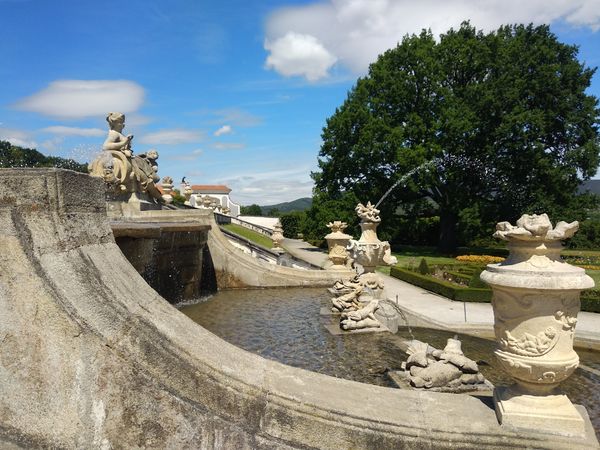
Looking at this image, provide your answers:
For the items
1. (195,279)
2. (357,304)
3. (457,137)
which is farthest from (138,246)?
(457,137)

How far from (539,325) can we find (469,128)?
29.8 metres

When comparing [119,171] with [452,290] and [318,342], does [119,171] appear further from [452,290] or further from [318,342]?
[452,290]

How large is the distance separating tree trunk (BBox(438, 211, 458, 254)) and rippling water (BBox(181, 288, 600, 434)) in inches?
933

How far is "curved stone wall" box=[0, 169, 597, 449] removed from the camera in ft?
8.84

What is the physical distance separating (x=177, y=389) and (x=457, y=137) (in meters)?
31.0

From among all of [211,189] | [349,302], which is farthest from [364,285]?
[211,189]

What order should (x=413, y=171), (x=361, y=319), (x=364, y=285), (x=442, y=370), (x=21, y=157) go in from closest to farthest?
(x=442, y=370) → (x=361, y=319) → (x=364, y=285) → (x=21, y=157) → (x=413, y=171)

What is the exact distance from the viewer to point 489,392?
213 inches

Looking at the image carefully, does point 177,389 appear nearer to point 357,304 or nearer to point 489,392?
point 489,392

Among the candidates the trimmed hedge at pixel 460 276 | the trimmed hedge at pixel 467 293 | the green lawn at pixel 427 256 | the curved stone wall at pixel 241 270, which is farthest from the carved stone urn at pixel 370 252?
the green lawn at pixel 427 256

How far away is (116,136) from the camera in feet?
39.5

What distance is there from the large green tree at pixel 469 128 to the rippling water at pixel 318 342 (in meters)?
20.4

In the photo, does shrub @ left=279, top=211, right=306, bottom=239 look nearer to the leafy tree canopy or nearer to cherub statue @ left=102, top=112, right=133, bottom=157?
the leafy tree canopy

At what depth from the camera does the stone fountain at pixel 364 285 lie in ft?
26.8
